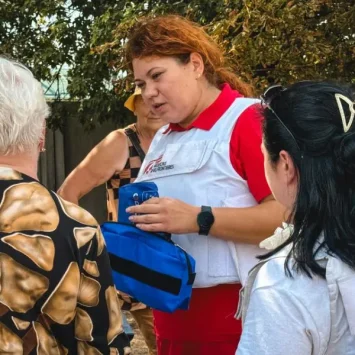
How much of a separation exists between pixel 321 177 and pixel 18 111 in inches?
33.7

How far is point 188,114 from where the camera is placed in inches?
108

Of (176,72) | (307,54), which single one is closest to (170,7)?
(307,54)

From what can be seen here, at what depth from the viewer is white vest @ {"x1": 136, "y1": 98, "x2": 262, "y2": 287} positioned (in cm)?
257

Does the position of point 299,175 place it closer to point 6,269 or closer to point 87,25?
point 6,269

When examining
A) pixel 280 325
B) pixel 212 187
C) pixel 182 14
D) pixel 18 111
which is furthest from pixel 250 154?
pixel 182 14

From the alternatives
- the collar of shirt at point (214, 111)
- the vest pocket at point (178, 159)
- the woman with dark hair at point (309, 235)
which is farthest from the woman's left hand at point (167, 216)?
the woman with dark hair at point (309, 235)

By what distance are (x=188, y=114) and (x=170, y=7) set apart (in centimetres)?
496

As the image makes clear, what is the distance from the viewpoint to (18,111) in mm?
2068

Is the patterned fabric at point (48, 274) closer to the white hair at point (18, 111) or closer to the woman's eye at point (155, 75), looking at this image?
the white hair at point (18, 111)

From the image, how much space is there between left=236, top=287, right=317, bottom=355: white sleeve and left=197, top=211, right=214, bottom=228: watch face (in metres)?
0.93

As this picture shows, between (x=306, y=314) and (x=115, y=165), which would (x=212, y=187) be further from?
(x=115, y=165)

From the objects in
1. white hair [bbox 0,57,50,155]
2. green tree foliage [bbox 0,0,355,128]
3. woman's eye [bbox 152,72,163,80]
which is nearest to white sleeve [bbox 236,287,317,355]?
white hair [bbox 0,57,50,155]

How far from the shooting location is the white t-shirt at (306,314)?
1552mm

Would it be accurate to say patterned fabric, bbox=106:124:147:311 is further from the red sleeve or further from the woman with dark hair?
the woman with dark hair
